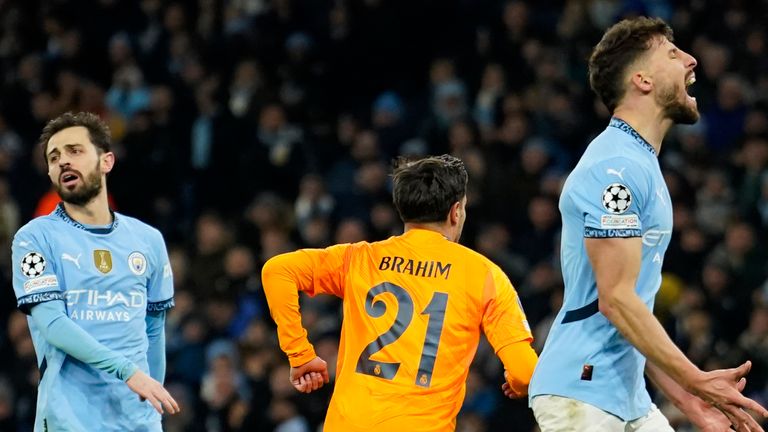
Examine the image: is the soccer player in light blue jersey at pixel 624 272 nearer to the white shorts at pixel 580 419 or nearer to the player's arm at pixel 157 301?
the white shorts at pixel 580 419

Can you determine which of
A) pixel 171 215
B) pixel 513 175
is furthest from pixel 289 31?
pixel 513 175

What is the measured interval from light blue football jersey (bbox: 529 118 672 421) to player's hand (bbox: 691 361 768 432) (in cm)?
39

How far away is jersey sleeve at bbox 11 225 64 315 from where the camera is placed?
5863 mm

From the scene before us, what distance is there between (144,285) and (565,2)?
347 inches

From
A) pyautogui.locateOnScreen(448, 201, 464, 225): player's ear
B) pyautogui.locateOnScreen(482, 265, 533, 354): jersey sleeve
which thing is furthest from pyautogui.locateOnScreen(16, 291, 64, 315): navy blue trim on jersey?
pyautogui.locateOnScreen(482, 265, 533, 354): jersey sleeve

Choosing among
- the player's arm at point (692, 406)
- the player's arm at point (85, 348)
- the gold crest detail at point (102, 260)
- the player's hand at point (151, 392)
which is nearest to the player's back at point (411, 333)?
the player's arm at point (692, 406)

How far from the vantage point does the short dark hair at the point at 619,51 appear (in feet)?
16.0

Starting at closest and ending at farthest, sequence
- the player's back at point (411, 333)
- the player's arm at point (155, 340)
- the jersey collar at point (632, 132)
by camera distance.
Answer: the jersey collar at point (632, 132) < the player's back at point (411, 333) < the player's arm at point (155, 340)

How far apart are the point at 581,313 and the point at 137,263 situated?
2.45 m

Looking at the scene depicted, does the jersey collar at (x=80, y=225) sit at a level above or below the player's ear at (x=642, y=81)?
below

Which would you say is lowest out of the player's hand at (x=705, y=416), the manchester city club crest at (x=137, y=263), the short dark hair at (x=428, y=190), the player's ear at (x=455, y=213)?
the player's hand at (x=705, y=416)

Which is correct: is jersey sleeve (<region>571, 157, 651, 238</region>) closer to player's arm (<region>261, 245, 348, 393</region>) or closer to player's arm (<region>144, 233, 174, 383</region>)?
player's arm (<region>261, 245, 348, 393</region>)

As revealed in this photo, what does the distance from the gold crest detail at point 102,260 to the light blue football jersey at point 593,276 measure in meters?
2.32

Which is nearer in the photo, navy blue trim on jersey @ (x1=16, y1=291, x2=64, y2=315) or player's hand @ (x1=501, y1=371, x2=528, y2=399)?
player's hand @ (x1=501, y1=371, x2=528, y2=399)
